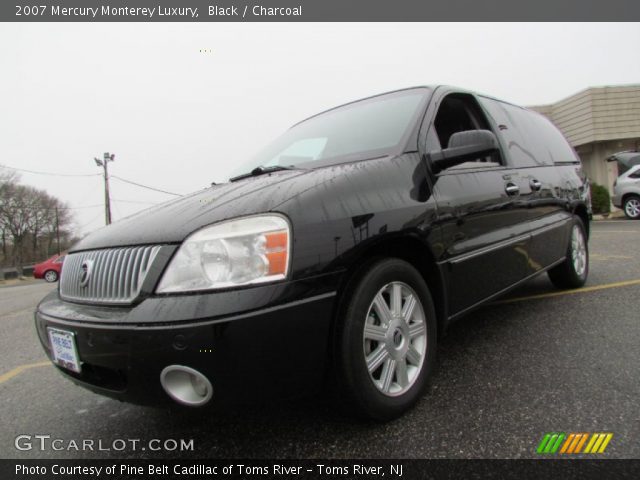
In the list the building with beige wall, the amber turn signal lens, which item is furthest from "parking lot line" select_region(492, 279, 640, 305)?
the building with beige wall

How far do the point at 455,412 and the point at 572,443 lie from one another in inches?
17.6

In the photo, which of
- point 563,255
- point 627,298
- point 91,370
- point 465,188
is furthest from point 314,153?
point 627,298

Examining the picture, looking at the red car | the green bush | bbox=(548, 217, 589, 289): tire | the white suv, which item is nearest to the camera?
bbox=(548, 217, 589, 289): tire

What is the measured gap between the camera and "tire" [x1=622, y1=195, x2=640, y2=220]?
11.4 metres

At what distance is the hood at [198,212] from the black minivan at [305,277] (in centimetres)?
1

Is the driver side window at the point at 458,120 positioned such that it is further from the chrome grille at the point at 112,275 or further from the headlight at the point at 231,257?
the chrome grille at the point at 112,275

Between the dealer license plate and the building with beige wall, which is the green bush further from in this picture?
the dealer license plate

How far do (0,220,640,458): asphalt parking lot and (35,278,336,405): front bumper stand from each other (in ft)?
0.54

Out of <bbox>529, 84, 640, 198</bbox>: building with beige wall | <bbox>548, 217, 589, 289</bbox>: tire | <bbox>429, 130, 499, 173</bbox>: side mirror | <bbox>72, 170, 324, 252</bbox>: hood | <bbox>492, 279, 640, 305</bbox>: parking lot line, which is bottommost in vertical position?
<bbox>492, 279, 640, 305</bbox>: parking lot line

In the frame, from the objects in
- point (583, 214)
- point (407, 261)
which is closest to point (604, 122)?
point (583, 214)

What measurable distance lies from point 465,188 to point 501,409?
1.14 meters

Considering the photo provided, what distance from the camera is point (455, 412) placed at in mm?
1813

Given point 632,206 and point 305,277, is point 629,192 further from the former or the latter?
point 305,277

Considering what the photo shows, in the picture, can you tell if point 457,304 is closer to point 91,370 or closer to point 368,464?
point 368,464
